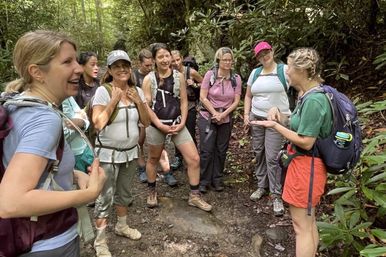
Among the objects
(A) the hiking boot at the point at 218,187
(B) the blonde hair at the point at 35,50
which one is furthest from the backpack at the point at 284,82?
(B) the blonde hair at the point at 35,50

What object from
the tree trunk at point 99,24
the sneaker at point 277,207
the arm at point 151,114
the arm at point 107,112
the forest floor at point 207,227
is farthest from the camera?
the tree trunk at point 99,24

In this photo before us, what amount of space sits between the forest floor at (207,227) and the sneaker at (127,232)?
0.18ft

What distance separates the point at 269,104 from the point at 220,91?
72 cm

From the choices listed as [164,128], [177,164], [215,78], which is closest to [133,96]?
[164,128]

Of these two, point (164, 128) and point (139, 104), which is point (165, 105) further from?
point (139, 104)

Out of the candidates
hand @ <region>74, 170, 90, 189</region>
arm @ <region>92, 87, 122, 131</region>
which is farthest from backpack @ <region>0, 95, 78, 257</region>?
arm @ <region>92, 87, 122, 131</region>

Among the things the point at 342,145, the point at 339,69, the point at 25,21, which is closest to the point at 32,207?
the point at 342,145

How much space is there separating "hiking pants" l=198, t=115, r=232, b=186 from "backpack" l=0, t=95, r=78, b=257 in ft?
11.2

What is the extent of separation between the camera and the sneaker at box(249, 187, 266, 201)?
4766 millimetres

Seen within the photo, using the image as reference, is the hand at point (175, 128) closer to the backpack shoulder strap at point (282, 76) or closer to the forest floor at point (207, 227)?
the forest floor at point (207, 227)

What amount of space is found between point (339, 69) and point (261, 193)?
2973 millimetres

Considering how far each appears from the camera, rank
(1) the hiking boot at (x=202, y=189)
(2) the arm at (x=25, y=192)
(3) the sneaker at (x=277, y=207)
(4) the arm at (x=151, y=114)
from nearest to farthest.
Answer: (2) the arm at (x=25, y=192) → (4) the arm at (x=151, y=114) → (3) the sneaker at (x=277, y=207) → (1) the hiking boot at (x=202, y=189)

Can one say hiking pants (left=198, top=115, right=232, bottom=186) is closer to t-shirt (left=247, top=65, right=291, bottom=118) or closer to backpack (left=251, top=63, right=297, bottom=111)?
t-shirt (left=247, top=65, right=291, bottom=118)

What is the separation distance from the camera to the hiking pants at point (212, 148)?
15.9ft
